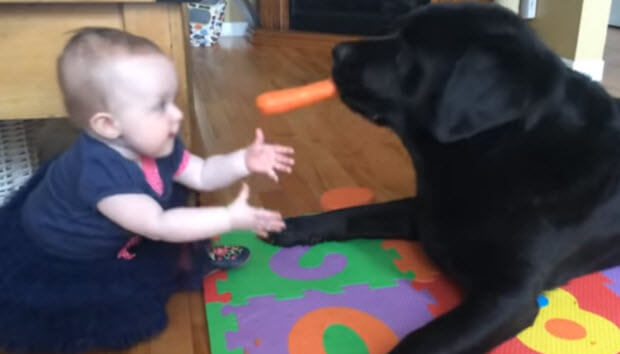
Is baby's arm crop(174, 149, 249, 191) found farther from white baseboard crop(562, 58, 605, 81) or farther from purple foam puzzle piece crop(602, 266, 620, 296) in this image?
white baseboard crop(562, 58, 605, 81)

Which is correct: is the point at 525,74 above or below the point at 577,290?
above

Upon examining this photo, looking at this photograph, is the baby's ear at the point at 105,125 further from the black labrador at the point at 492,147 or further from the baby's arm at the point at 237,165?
the black labrador at the point at 492,147

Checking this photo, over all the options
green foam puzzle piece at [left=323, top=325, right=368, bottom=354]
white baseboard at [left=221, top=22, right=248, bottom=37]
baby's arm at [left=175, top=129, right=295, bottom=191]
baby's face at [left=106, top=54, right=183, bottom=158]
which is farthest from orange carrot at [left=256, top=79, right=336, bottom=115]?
white baseboard at [left=221, top=22, right=248, bottom=37]

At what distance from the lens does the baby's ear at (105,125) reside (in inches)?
34.9

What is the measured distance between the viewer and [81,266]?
977 millimetres

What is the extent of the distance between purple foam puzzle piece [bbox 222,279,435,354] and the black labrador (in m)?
0.09

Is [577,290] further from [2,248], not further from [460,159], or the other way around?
[2,248]

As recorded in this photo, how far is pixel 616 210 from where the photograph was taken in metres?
0.96

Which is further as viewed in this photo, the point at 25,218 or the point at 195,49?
the point at 195,49

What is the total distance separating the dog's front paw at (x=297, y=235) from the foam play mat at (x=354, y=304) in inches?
0.6

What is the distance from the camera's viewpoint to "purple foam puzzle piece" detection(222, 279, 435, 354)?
0.92m

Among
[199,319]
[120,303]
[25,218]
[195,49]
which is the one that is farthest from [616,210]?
[195,49]

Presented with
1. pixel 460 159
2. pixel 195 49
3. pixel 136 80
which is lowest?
pixel 195 49

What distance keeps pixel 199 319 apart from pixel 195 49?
250 centimetres
